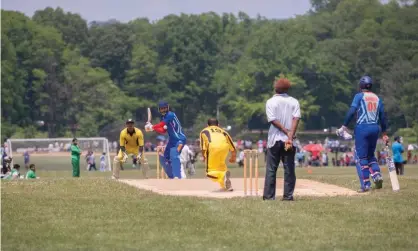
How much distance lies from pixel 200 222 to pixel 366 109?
5016 mm

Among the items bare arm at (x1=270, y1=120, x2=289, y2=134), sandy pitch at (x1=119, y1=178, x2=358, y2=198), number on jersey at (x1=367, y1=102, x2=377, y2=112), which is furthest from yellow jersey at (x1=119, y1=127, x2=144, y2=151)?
bare arm at (x1=270, y1=120, x2=289, y2=134)

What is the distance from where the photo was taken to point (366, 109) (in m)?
18.5

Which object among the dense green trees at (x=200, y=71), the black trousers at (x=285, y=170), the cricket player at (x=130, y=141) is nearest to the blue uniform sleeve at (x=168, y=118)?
the cricket player at (x=130, y=141)

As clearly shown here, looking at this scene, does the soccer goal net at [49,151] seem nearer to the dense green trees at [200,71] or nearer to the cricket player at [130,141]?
the dense green trees at [200,71]

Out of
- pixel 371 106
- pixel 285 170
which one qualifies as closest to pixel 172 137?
pixel 371 106

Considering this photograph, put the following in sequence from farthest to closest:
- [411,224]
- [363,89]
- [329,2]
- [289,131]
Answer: [329,2], [363,89], [289,131], [411,224]

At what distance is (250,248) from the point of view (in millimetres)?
12734

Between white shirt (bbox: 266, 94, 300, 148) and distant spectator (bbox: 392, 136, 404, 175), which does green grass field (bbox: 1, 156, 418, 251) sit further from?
distant spectator (bbox: 392, 136, 404, 175)

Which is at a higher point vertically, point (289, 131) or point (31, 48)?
point (31, 48)

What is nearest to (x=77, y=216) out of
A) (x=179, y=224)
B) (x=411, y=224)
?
(x=179, y=224)

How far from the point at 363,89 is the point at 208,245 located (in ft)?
21.3

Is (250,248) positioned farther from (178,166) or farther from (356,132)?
(178,166)

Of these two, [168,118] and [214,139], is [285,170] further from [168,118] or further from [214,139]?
[168,118]

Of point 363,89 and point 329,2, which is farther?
point 329,2
